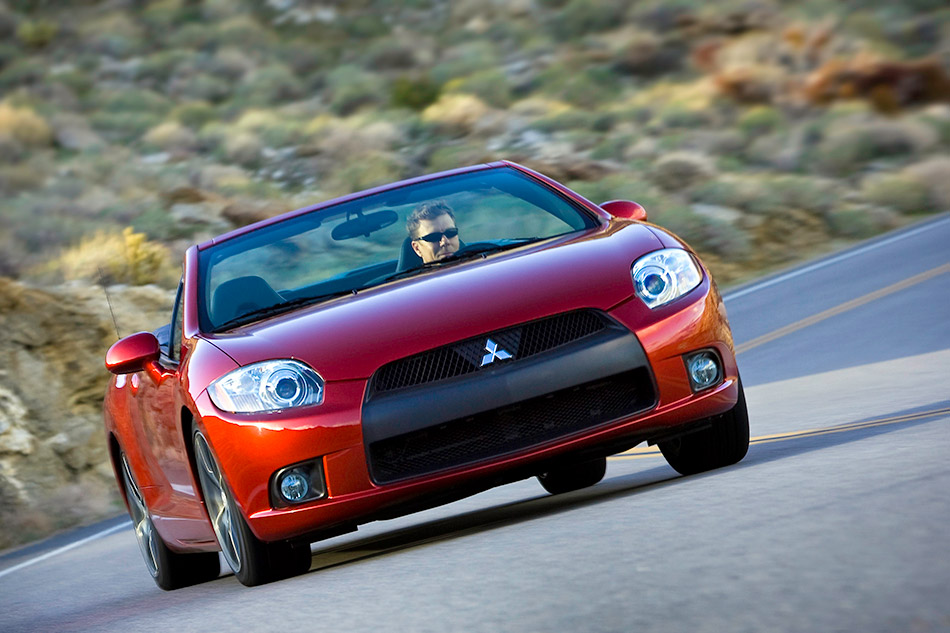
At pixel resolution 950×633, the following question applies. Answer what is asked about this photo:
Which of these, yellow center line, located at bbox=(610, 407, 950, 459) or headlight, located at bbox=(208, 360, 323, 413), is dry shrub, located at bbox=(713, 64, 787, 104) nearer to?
yellow center line, located at bbox=(610, 407, 950, 459)

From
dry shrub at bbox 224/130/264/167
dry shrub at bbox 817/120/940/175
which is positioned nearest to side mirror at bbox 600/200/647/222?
dry shrub at bbox 817/120/940/175

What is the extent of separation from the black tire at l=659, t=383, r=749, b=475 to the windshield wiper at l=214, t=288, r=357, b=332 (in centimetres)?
159

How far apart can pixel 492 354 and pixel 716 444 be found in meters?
1.33

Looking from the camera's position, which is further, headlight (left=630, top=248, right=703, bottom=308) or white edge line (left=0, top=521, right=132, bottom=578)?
white edge line (left=0, top=521, right=132, bottom=578)

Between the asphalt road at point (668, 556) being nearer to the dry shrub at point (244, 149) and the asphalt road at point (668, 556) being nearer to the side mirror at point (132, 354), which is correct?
the side mirror at point (132, 354)

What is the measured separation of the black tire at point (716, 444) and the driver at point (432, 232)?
135 centimetres

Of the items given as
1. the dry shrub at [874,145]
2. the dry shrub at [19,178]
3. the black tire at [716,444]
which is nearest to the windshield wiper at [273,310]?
the black tire at [716,444]

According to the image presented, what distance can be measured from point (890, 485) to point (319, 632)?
76.3 inches

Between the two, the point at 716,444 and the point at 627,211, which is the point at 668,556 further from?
the point at 627,211

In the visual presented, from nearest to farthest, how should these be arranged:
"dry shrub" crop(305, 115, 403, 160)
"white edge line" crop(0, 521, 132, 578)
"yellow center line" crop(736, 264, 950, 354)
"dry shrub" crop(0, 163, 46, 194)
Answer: "white edge line" crop(0, 521, 132, 578) < "yellow center line" crop(736, 264, 950, 354) < "dry shrub" crop(305, 115, 403, 160) < "dry shrub" crop(0, 163, 46, 194)

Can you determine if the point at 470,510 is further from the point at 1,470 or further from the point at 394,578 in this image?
the point at 1,470

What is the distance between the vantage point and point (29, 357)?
62.5 ft

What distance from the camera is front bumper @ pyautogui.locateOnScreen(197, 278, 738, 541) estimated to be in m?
5.93

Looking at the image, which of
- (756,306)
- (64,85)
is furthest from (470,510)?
(64,85)
